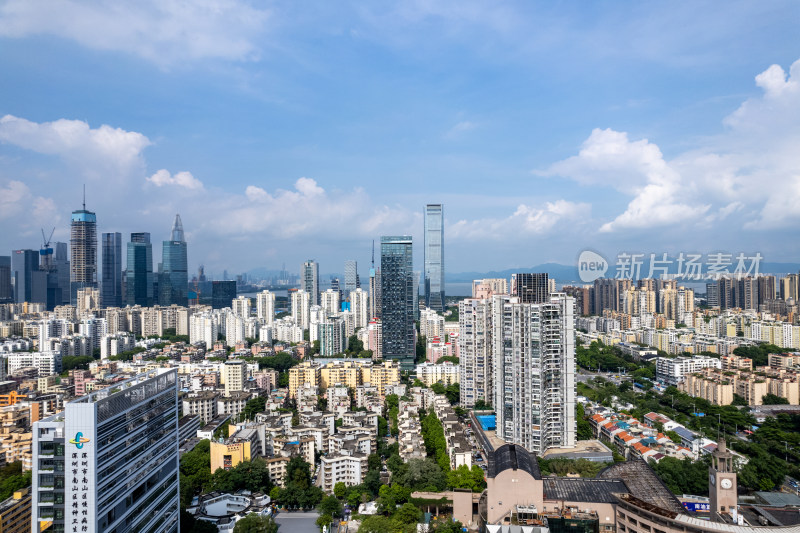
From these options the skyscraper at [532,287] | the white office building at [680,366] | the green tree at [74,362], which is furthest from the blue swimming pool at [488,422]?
the green tree at [74,362]

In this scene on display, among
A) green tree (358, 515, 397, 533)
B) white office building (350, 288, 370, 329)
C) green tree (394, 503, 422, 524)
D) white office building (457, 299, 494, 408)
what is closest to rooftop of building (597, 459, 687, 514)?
green tree (394, 503, 422, 524)

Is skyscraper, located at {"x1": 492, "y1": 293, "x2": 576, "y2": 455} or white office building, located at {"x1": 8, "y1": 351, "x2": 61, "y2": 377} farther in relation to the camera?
white office building, located at {"x1": 8, "y1": 351, "x2": 61, "y2": 377}

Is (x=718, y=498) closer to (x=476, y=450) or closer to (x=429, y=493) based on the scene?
(x=429, y=493)

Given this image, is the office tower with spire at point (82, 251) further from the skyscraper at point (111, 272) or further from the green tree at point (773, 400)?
the green tree at point (773, 400)

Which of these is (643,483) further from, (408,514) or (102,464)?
(102,464)

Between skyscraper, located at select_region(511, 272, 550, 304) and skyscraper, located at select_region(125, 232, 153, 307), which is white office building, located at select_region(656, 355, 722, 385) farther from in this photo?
skyscraper, located at select_region(125, 232, 153, 307)
